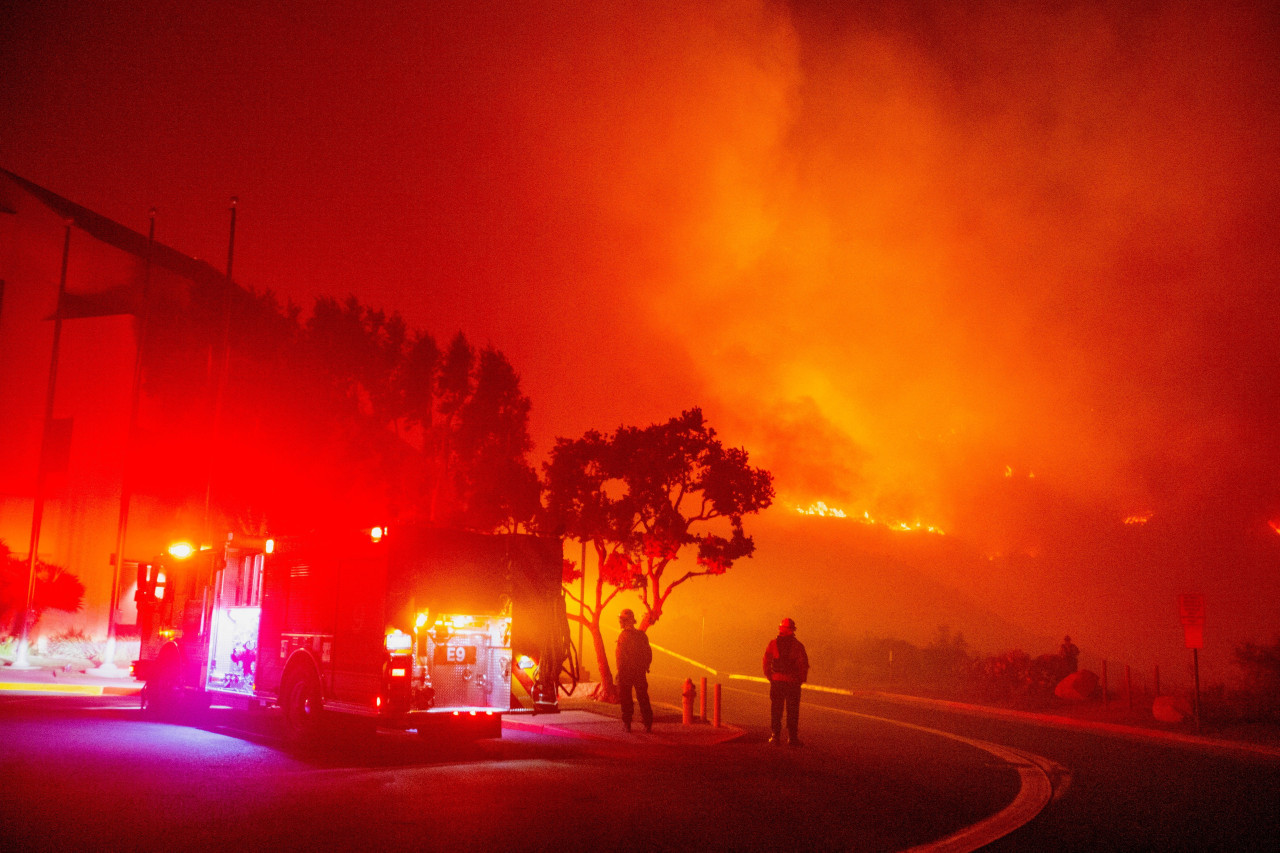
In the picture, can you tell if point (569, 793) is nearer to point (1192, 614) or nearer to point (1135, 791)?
point (1135, 791)

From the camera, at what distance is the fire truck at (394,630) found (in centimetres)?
1267

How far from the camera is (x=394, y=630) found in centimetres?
1252

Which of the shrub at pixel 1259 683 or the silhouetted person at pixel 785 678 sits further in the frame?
the shrub at pixel 1259 683

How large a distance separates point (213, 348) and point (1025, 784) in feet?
77.1

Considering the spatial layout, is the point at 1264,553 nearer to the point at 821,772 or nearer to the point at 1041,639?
the point at 1041,639

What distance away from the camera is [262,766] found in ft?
35.7

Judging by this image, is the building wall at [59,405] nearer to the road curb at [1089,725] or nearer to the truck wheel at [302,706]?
the truck wheel at [302,706]

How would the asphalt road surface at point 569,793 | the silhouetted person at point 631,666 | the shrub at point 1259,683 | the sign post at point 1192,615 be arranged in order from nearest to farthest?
the asphalt road surface at point 569,793
the silhouetted person at point 631,666
the sign post at point 1192,615
the shrub at point 1259,683

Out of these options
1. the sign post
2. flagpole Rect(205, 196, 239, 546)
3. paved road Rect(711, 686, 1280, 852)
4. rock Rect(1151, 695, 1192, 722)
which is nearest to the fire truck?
paved road Rect(711, 686, 1280, 852)

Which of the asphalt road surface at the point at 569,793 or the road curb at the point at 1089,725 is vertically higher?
the asphalt road surface at the point at 569,793

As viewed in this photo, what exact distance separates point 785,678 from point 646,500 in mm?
8545

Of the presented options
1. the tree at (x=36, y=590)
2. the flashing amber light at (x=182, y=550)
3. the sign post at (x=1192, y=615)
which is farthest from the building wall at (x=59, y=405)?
the sign post at (x=1192, y=615)

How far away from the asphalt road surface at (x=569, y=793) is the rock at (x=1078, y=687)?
31.4ft

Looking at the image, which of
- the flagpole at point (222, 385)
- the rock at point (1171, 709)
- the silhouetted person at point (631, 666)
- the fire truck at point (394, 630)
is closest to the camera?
the fire truck at point (394, 630)
